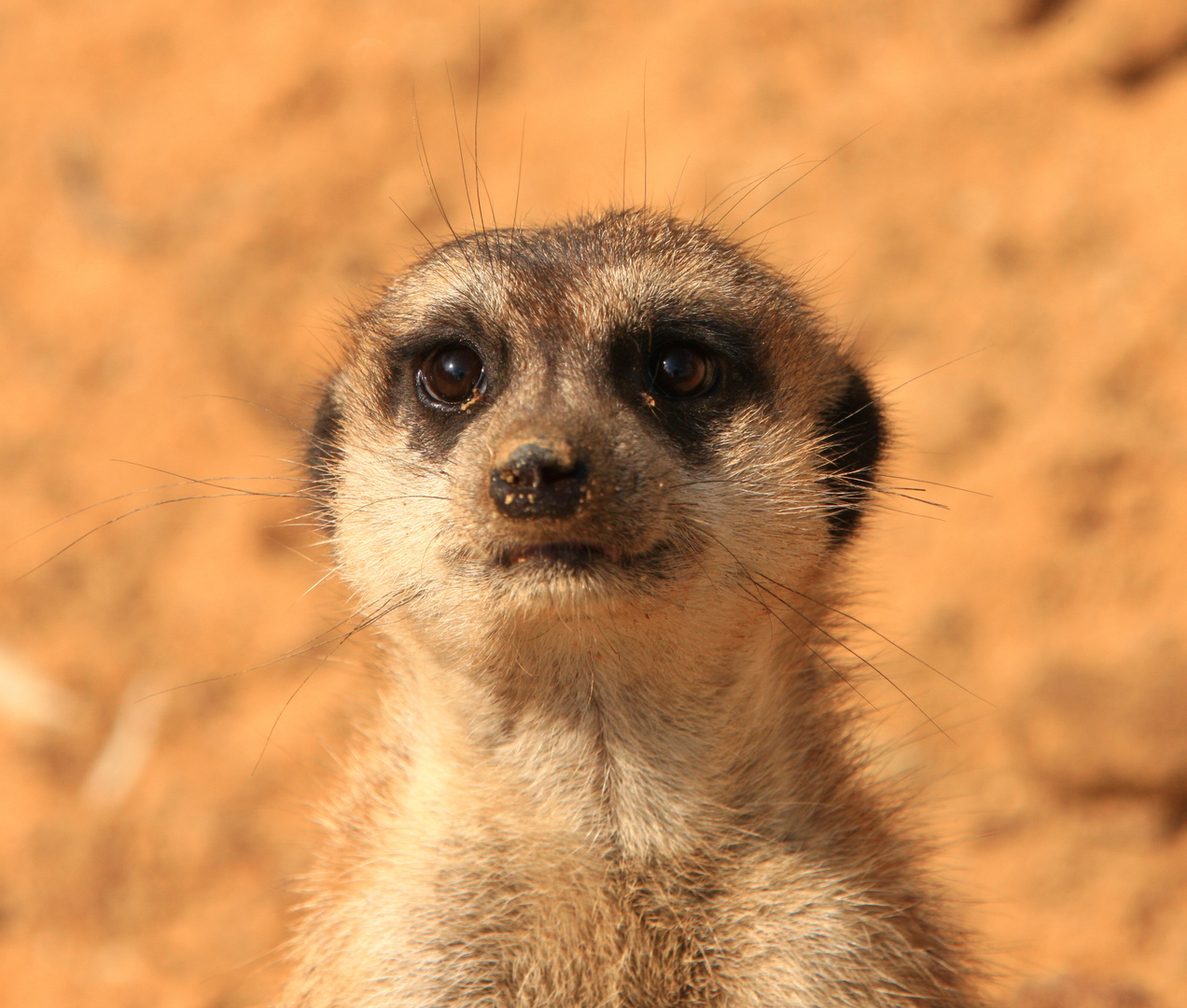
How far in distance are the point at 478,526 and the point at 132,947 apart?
9.74 ft

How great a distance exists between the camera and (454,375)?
2.45 m

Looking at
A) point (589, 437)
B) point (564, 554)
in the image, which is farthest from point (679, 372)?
point (564, 554)

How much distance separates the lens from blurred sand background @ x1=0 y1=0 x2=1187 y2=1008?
435 cm

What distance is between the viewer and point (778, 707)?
2.59m

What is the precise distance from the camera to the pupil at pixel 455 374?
244cm

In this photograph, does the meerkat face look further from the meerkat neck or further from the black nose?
the meerkat neck

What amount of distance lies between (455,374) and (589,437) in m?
0.51

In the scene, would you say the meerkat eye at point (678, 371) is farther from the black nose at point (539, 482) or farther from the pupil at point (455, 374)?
the black nose at point (539, 482)

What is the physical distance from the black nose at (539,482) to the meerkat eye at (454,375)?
48 centimetres

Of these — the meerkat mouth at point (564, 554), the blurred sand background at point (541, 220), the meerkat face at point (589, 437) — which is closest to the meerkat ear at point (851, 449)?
the meerkat face at point (589, 437)

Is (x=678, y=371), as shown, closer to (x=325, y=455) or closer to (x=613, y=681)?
(x=613, y=681)

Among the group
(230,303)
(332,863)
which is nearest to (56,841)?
(332,863)

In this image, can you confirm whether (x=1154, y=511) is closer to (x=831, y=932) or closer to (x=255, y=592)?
(x=831, y=932)

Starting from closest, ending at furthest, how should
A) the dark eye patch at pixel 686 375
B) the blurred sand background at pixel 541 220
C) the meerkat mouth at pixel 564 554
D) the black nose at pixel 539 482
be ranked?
1. the black nose at pixel 539 482
2. the meerkat mouth at pixel 564 554
3. the dark eye patch at pixel 686 375
4. the blurred sand background at pixel 541 220
